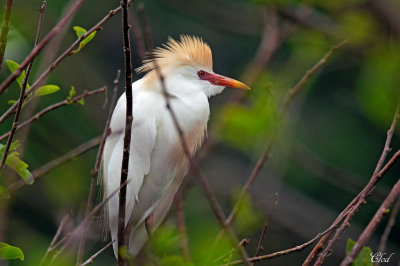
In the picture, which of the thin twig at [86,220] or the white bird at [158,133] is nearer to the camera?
the thin twig at [86,220]

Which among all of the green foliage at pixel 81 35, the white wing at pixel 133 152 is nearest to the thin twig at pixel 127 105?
the green foliage at pixel 81 35

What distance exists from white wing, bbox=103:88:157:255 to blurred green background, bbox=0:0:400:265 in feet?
0.50

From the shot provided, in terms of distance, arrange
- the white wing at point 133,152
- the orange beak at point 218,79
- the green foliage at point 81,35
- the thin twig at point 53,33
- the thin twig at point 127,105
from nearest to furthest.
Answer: the thin twig at point 53,33, the thin twig at point 127,105, the green foliage at point 81,35, the white wing at point 133,152, the orange beak at point 218,79

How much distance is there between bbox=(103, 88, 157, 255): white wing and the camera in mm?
2512

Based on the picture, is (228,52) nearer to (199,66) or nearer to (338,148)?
(338,148)

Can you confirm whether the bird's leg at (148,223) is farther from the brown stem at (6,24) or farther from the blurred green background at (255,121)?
the brown stem at (6,24)

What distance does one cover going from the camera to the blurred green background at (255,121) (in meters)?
1.23

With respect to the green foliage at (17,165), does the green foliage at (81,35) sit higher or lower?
higher

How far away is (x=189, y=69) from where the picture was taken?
281 centimetres

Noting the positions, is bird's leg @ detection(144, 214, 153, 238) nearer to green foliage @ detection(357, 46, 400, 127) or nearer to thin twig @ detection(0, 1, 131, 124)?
thin twig @ detection(0, 1, 131, 124)

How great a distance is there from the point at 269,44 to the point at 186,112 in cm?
87

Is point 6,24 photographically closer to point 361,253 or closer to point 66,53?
point 66,53

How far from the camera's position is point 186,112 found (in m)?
2.70

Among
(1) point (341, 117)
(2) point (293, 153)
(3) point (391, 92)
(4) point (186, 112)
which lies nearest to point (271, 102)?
(3) point (391, 92)
